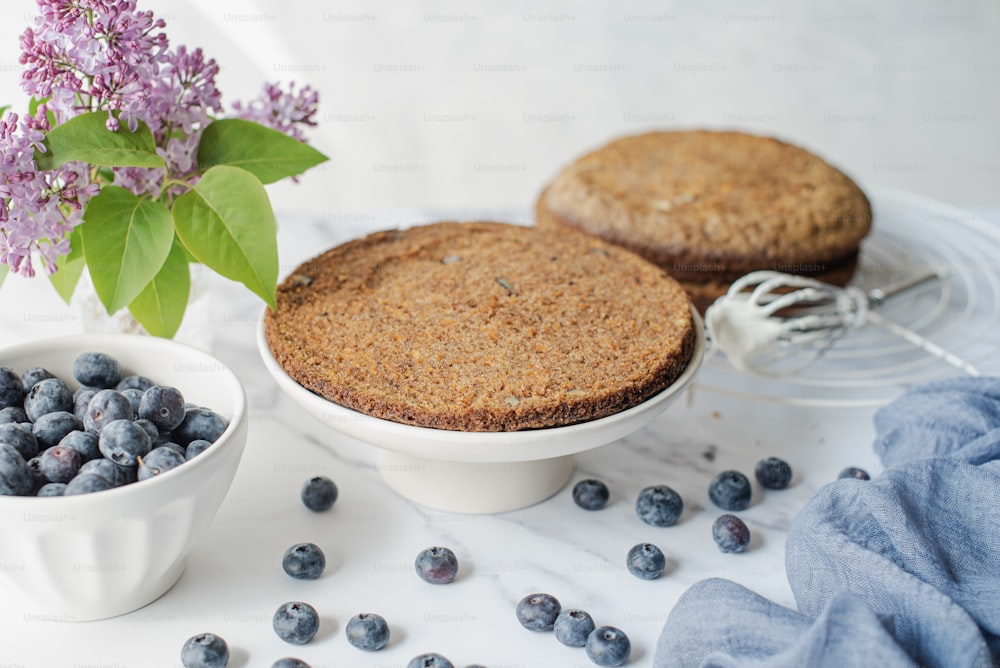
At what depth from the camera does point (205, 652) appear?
93 cm

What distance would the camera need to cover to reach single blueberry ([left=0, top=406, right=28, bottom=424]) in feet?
3.31

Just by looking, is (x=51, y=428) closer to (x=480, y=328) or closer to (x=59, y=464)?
(x=59, y=464)

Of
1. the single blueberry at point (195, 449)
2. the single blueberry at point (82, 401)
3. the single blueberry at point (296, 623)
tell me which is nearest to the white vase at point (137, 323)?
the single blueberry at point (82, 401)

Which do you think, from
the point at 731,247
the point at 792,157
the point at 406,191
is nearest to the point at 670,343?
the point at 731,247

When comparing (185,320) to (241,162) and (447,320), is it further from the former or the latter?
(447,320)

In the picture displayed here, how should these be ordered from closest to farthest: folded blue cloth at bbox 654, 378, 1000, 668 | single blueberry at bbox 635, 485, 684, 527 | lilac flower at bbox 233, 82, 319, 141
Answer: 1. folded blue cloth at bbox 654, 378, 1000, 668
2. single blueberry at bbox 635, 485, 684, 527
3. lilac flower at bbox 233, 82, 319, 141

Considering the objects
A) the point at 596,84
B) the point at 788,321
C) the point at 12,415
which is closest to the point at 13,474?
the point at 12,415

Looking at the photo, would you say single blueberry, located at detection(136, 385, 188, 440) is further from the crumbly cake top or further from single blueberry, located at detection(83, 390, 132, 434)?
the crumbly cake top

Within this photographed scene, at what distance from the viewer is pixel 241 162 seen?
1.26 meters

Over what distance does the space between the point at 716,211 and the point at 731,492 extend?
0.65 meters

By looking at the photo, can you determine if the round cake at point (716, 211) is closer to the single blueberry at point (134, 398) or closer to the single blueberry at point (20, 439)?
the single blueberry at point (134, 398)

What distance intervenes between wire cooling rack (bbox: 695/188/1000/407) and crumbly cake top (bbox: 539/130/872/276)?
0.17 meters

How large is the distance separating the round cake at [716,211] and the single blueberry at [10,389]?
0.95 metres

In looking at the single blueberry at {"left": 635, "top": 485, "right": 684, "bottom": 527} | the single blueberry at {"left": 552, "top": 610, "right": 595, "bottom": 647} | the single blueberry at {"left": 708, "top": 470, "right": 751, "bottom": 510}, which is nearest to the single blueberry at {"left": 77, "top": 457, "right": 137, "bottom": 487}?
the single blueberry at {"left": 552, "top": 610, "right": 595, "bottom": 647}
